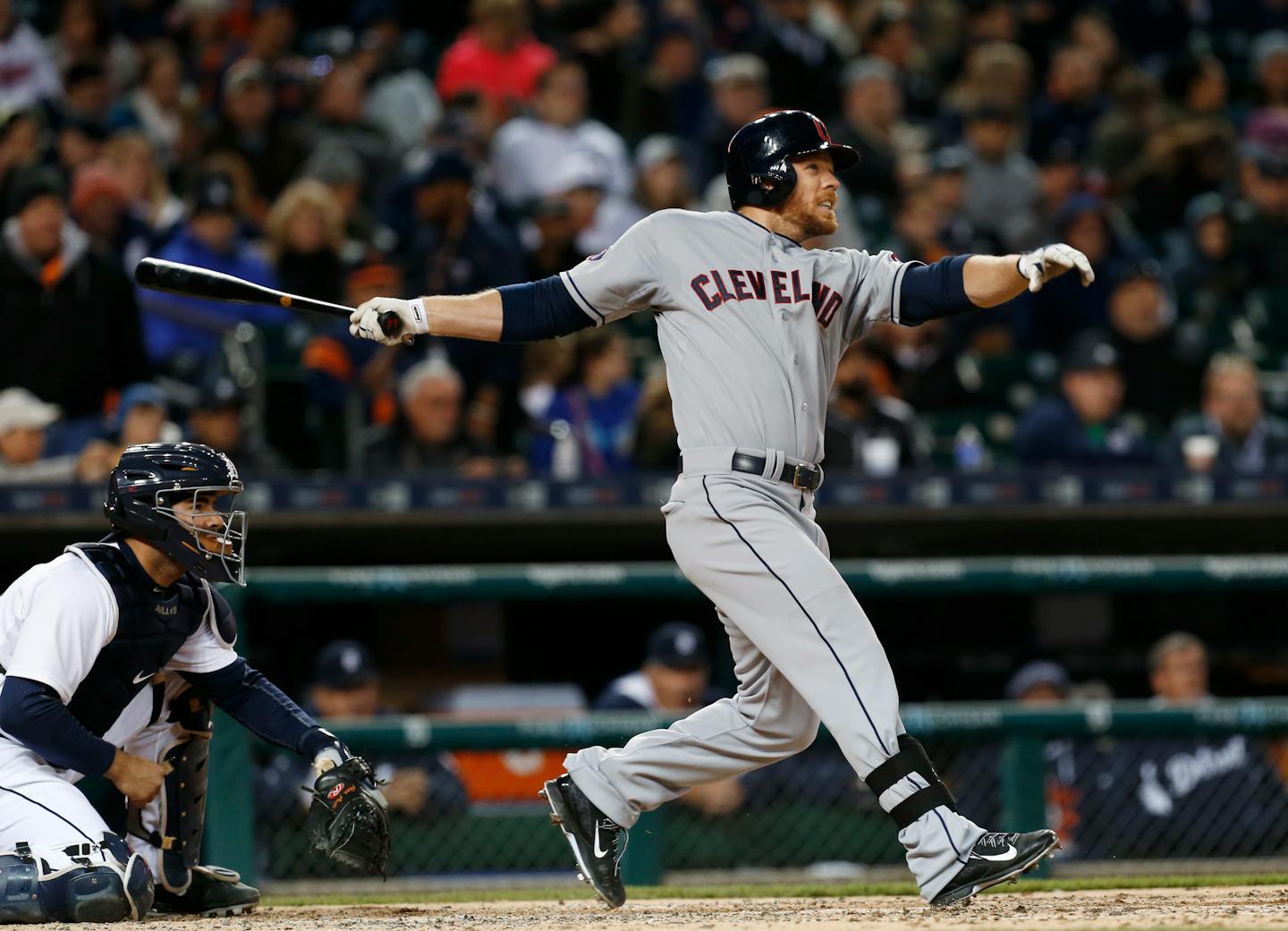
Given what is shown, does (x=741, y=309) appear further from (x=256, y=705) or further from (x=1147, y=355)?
(x=1147, y=355)

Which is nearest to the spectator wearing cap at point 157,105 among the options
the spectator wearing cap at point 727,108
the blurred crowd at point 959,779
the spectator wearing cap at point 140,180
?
the spectator wearing cap at point 140,180

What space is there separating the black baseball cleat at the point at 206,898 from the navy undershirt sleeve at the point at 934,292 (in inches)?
80.1

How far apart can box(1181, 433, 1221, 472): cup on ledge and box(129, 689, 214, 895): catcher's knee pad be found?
155 inches

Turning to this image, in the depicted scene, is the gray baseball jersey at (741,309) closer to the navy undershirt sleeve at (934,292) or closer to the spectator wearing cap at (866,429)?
the navy undershirt sleeve at (934,292)

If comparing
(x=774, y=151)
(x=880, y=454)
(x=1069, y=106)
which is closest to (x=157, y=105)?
(x=880, y=454)

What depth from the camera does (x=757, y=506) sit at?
3.90 m

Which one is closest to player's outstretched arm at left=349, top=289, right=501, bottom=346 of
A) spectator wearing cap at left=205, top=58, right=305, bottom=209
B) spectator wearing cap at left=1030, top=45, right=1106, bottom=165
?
spectator wearing cap at left=205, top=58, right=305, bottom=209

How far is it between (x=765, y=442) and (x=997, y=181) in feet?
20.4

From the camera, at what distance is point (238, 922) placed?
4.12 m

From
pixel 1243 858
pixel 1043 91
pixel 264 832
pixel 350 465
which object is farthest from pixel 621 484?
pixel 1043 91

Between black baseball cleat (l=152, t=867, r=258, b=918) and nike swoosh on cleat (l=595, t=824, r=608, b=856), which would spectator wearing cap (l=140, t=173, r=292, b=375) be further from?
nike swoosh on cleat (l=595, t=824, r=608, b=856)

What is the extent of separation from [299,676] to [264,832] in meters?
1.03

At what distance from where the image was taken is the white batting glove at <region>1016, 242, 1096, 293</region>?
3.71 metres

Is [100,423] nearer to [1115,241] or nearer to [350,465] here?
[350,465]
